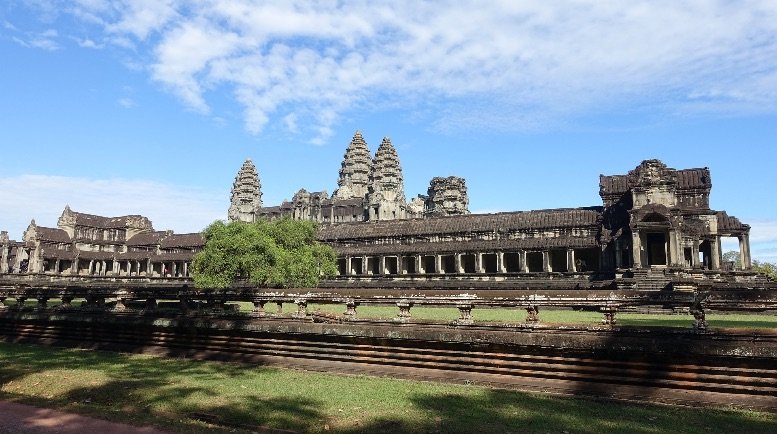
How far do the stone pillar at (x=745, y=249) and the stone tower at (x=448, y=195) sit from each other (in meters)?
51.1

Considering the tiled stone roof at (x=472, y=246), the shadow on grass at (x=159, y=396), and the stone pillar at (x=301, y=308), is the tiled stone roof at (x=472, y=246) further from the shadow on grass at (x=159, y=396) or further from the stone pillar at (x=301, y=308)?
the shadow on grass at (x=159, y=396)

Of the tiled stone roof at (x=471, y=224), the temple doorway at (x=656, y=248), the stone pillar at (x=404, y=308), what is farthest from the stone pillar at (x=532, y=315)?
the tiled stone roof at (x=471, y=224)

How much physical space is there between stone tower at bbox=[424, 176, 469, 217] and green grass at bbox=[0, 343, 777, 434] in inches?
3214

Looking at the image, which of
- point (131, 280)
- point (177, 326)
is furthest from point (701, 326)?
point (131, 280)

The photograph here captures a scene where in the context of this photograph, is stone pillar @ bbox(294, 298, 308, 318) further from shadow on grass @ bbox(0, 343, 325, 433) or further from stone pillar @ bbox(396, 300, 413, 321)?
stone pillar @ bbox(396, 300, 413, 321)

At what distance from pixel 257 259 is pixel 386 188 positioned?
196ft

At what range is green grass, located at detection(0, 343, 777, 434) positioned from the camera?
6.75 meters

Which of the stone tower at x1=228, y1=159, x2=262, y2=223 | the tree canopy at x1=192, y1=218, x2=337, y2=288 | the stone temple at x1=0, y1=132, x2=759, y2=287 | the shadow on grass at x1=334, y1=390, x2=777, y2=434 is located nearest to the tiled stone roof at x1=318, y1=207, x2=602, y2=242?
the stone temple at x1=0, y1=132, x2=759, y2=287

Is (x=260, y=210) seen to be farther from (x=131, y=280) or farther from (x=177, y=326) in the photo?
(x=177, y=326)

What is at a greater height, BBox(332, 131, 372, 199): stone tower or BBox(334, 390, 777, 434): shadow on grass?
BBox(332, 131, 372, 199): stone tower

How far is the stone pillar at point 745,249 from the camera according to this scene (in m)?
42.0

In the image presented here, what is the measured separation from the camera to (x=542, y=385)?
8648mm

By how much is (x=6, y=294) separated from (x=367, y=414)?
15.2 m

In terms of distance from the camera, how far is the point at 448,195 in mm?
92625
